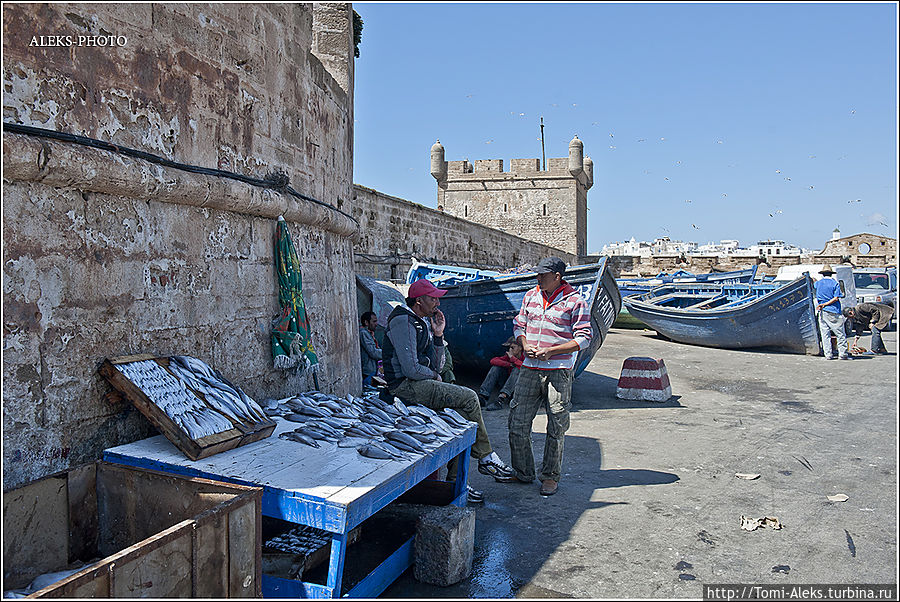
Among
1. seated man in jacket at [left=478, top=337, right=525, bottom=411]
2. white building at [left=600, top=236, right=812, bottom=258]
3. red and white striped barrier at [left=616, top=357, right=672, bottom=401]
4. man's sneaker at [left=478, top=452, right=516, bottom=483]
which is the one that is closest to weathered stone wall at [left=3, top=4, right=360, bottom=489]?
man's sneaker at [left=478, top=452, right=516, bottom=483]

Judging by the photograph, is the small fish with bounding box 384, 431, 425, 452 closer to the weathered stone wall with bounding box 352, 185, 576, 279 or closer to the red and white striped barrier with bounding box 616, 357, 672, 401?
the weathered stone wall with bounding box 352, 185, 576, 279

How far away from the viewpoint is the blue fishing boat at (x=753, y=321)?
40.8 feet

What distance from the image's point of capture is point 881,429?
22.1 feet

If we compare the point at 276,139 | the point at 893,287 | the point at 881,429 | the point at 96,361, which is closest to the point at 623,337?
the point at 881,429

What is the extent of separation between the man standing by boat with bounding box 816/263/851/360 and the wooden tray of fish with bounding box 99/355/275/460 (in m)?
11.6

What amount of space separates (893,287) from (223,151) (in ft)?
74.5

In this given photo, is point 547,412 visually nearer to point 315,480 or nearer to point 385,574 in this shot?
point 385,574

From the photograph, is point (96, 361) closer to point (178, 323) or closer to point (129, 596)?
point (178, 323)

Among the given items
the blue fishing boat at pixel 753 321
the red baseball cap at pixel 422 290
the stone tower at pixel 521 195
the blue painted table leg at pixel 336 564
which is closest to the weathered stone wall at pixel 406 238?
the red baseball cap at pixel 422 290

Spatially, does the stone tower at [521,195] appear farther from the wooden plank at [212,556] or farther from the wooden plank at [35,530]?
the wooden plank at [212,556]

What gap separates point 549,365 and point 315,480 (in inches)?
91.4

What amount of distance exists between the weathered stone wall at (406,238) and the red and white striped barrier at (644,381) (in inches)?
157

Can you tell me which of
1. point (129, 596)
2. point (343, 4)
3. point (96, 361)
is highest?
point (343, 4)

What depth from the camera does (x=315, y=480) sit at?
112 inches
